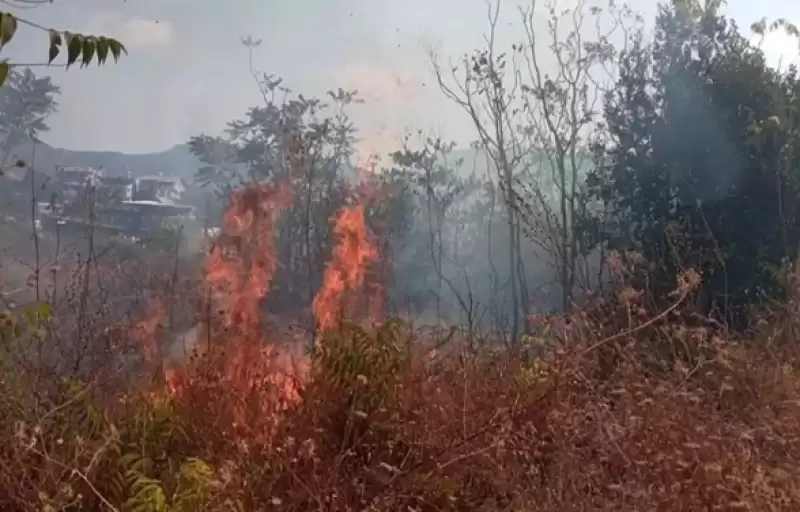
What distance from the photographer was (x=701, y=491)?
2355mm

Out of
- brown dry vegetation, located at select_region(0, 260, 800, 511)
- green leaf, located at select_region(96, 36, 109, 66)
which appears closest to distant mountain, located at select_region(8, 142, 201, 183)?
brown dry vegetation, located at select_region(0, 260, 800, 511)

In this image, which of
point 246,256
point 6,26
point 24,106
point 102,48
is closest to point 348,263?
point 246,256

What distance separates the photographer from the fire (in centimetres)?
379

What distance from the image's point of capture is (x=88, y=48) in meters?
1.73

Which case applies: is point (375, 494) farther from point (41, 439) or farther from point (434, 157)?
point (434, 157)

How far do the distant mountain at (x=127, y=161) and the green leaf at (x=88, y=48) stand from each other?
190 centimetres

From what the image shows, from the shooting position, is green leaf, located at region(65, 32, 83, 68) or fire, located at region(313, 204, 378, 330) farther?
fire, located at region(313, 204, 378, 330)

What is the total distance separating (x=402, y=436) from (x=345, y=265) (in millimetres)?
1444

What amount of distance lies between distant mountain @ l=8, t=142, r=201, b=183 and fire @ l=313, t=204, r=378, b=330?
791 mm

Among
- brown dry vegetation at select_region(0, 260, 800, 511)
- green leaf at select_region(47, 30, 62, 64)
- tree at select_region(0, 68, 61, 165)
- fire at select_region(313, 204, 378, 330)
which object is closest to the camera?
green leaf at select_region(47, 30, 62, 64)

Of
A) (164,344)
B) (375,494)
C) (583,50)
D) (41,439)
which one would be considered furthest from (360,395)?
(583,50)

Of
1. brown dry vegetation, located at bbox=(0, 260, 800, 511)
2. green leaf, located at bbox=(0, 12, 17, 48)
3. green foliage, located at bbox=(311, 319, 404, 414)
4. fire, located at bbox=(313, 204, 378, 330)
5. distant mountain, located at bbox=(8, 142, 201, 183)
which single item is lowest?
brown dry vegetation, located at bbox=(0, 260, 800, 511)

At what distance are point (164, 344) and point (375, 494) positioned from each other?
1.50m

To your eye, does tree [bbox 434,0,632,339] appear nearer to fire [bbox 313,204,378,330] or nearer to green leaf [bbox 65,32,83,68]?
fire [bbox 313,204,378,330]
